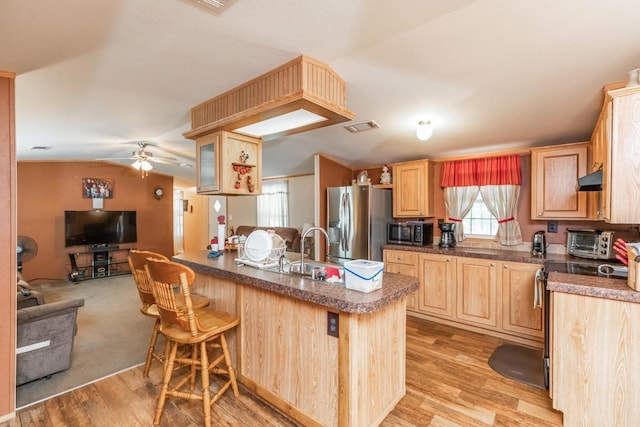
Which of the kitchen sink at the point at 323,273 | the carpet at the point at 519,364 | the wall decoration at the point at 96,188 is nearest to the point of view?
the kitchen sink at the point at 323,273

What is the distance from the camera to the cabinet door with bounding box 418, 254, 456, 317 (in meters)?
3.55

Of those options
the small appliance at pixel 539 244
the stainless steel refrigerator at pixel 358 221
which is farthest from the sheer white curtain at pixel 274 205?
the small appliance at pixel 539 244

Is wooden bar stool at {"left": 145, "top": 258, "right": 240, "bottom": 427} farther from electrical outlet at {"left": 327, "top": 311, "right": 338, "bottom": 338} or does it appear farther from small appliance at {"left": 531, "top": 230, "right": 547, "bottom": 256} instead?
small appliance at {"left": 531, "top": 230, "right": 547, "bottom": 256}

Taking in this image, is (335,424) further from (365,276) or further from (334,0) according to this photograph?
(334,0)

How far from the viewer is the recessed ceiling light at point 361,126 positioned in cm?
327

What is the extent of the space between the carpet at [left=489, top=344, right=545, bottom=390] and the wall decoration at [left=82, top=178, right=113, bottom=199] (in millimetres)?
7920

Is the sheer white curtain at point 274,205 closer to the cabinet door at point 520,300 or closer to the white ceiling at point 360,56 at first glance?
the white ceiling at point 360,56

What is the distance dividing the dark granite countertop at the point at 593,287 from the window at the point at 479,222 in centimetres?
189

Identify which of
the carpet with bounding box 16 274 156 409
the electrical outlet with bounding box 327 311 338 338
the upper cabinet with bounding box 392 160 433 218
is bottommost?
the carpet with bounding box 16 274 156 409

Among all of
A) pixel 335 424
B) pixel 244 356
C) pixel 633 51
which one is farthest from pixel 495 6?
pixel 244 356

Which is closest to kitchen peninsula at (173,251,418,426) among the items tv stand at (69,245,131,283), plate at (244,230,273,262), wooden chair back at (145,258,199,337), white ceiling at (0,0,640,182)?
plate at (244,230,273,262)

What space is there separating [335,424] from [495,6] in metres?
2.51

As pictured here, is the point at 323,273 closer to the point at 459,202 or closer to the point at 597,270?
the point at 597,270

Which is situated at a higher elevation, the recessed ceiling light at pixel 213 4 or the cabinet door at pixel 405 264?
the recessed ceiling light at pixel 213 4
